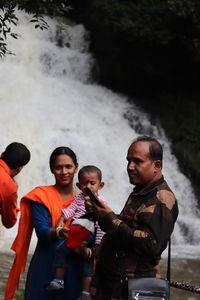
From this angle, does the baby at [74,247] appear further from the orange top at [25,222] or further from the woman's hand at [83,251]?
the orange top at [25,222]

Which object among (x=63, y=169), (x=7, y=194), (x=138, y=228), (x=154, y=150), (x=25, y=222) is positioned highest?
(x=63, y=169)

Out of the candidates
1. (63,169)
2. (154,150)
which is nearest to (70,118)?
(63,169)

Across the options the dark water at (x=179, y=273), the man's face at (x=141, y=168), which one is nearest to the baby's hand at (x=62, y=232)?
the man's face at (x=141, y=168)

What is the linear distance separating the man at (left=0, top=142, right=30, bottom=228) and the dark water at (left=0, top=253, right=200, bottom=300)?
2971 millimetres

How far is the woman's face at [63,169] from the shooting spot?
411 centimetres

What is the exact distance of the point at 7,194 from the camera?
12.6 feet

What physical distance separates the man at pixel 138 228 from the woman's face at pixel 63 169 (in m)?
1.01

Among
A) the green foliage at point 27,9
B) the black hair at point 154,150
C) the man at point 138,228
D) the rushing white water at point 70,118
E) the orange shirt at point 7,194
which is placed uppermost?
A: the rushing white water at point 70,118

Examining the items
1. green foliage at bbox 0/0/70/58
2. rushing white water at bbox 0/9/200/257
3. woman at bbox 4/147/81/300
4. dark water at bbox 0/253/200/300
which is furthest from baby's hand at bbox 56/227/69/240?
rushing white water at bbox 0/9/200/257

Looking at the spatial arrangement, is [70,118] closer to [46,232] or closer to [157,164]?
[46,232]

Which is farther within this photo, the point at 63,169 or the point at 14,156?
the point at 63,169

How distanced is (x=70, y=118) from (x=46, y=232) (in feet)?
33.8

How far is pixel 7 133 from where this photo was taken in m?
12.8

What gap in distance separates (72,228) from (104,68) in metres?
13.5
